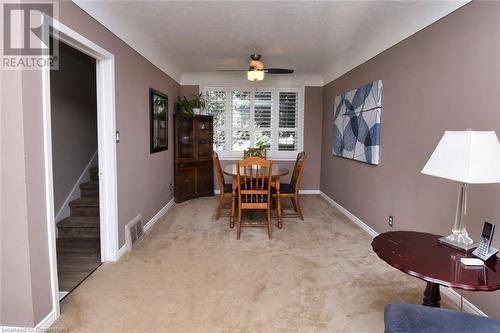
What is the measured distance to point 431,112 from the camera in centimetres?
254

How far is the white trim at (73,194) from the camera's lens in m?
3.66

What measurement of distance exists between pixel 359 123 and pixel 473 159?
8.46 feet

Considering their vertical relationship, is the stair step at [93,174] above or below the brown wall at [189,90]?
below

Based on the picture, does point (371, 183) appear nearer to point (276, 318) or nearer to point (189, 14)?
point (276, 318)

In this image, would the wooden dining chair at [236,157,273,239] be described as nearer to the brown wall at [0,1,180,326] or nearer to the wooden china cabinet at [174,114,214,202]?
the wooden china cabinet at [174,114,214,202]

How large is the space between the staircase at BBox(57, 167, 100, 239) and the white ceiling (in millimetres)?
1914

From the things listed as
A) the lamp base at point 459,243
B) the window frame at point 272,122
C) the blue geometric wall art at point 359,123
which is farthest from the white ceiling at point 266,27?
the lamp base at point 459,243

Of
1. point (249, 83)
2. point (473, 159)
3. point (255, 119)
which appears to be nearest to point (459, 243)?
point (473, 159)

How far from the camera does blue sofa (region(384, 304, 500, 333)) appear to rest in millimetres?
1213

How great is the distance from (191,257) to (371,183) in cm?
232

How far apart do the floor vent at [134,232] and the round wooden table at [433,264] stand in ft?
8.06

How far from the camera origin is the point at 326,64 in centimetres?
495

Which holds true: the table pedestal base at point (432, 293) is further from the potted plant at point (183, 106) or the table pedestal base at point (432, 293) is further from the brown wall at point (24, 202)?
the potted plant at point (183, 106)

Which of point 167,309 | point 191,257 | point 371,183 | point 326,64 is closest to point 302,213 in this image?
point 371,183
